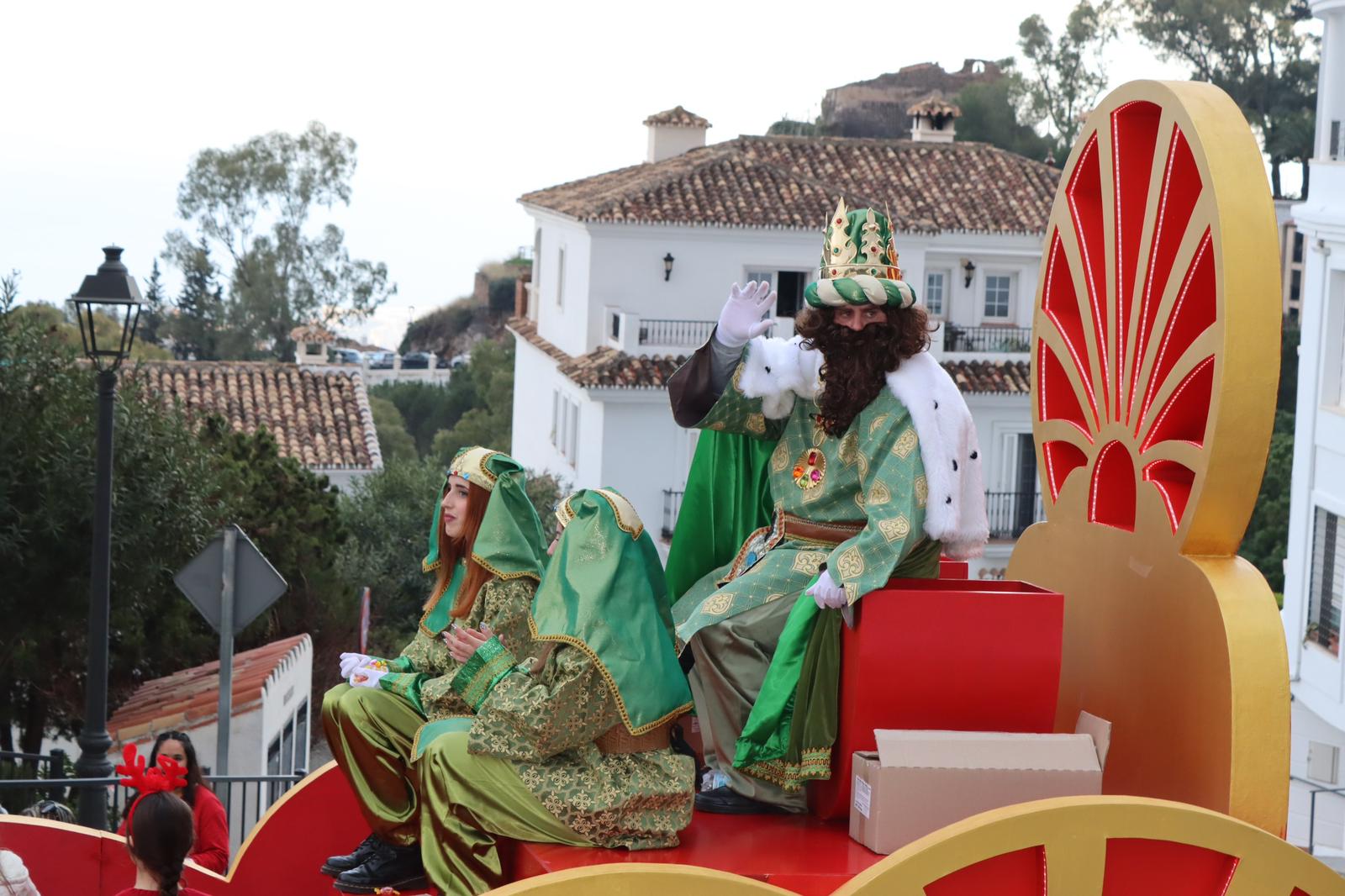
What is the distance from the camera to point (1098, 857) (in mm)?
4336

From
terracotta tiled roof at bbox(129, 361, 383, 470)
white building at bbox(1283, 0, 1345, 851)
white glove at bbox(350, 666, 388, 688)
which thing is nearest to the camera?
white glove at bbox(350, 666, 388, 688)

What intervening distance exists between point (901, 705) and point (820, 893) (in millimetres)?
668

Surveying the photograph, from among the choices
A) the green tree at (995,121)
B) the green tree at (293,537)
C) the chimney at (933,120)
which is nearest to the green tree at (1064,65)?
the green tree at (995,121)

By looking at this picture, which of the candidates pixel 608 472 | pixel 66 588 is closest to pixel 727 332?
pixel 66 588

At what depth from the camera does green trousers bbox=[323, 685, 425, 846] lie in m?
5.46

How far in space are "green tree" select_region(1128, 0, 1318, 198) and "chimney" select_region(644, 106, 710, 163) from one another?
20.1 metres

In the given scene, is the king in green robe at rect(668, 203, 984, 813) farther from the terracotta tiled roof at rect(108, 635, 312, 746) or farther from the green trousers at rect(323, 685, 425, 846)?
the terracotta tiled roof at rect(108, 635, 312, 746)

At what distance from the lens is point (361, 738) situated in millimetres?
5473

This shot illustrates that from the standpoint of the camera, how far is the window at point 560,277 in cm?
3091

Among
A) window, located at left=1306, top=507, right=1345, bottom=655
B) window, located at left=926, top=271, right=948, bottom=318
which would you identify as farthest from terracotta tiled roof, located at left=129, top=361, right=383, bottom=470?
window, located at left=1306, top=507, right=1345, bottom=655

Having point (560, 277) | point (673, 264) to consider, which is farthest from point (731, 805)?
point (560, 277)

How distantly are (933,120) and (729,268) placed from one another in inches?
345

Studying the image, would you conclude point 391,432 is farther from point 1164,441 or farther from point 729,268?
point 1164,441

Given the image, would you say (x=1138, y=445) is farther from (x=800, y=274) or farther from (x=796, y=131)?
(x=796, y=131)
